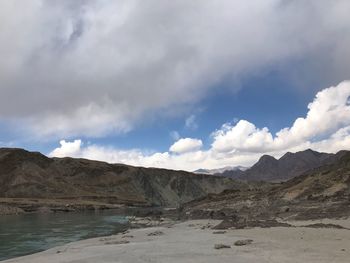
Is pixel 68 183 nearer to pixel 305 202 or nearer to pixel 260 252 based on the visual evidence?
pixel 305 202

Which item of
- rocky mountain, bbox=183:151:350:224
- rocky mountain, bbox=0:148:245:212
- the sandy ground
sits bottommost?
the sandy ground

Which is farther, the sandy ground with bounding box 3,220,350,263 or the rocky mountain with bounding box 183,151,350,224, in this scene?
the rocky mountain with bounding box 183,151,350,224

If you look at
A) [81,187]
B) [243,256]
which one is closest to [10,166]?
[81,187]

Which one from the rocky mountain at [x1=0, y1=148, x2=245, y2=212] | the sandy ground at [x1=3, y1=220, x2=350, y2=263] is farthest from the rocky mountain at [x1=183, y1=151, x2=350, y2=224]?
the rocky mountain at [x1=0, y1=148, x2=245, y2=212]

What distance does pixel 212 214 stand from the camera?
201 feet

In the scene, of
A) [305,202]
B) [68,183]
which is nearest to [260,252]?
[305,202]

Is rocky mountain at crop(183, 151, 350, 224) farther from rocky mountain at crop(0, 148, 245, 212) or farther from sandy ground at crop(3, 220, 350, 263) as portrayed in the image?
rocky mountain at crop(0, 148, 245, 212)

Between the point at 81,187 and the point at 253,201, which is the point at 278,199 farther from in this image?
the point at 81,187

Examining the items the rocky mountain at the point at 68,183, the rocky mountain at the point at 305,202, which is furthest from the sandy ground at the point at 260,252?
the rocky mountain at the point at 68,183

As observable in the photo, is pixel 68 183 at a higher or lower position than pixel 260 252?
higher

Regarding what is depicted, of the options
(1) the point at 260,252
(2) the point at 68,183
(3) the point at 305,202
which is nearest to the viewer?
(1) the point at 260,252

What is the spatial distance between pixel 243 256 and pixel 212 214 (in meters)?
42.8

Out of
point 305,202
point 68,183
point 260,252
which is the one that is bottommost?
point 260,252

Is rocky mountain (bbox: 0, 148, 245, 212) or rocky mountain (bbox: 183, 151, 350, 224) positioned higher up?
rocky mountain (bbox: 0, 148, 245, 212)
